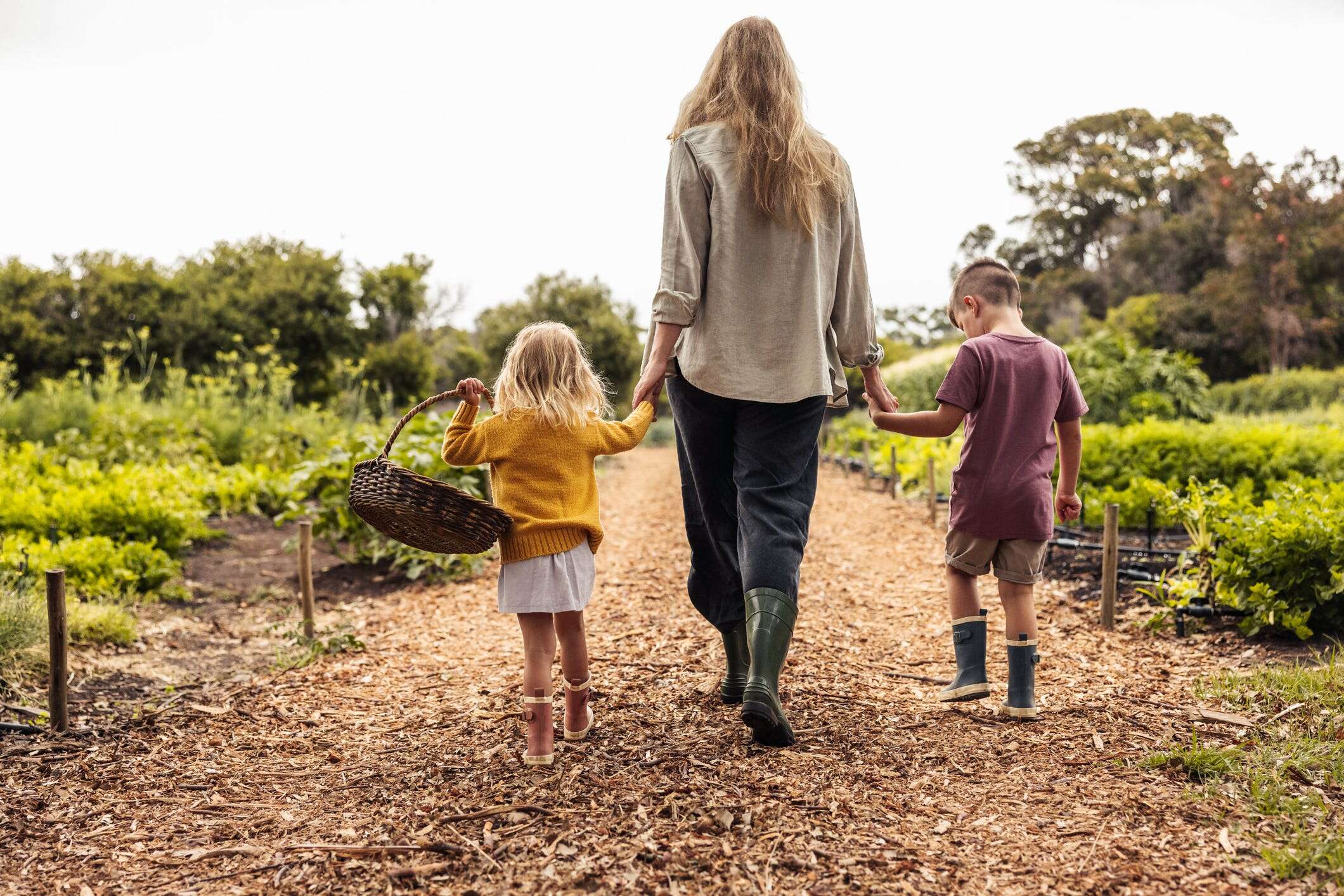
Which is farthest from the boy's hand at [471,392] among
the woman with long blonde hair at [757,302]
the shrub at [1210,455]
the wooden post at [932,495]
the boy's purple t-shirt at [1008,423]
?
the wooden post at [932,495]

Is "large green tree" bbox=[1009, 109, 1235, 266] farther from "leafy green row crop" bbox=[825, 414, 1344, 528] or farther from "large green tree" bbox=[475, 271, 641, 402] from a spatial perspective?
"leafy green row crop" bbox=[825, 414, 1344, 528]

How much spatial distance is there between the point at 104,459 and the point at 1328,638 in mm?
9316

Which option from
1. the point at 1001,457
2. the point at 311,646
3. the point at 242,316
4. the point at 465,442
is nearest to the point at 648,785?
the point at 465,442

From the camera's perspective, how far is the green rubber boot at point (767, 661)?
2.53 m

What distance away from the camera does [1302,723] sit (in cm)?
279

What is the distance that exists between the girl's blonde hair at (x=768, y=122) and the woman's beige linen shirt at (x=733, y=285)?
0.04 metres

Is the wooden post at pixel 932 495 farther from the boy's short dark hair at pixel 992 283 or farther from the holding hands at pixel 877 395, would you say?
the holding hands at pixel 877 395

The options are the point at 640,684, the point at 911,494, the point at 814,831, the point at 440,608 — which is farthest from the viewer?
the point at 911,494

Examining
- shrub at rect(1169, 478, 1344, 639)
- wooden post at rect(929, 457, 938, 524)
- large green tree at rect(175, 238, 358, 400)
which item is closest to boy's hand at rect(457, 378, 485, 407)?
shrub at rect(1169, 478, 1344, 639)

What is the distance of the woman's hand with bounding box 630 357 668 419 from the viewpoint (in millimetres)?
2682

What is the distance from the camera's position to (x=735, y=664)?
120 inches

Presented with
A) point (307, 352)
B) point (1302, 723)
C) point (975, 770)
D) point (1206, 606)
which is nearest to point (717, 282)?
point (975, 770)

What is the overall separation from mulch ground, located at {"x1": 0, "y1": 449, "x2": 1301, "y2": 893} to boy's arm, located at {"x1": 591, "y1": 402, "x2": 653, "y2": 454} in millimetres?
843

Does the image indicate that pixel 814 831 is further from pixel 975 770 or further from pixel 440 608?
pixel 440 608
